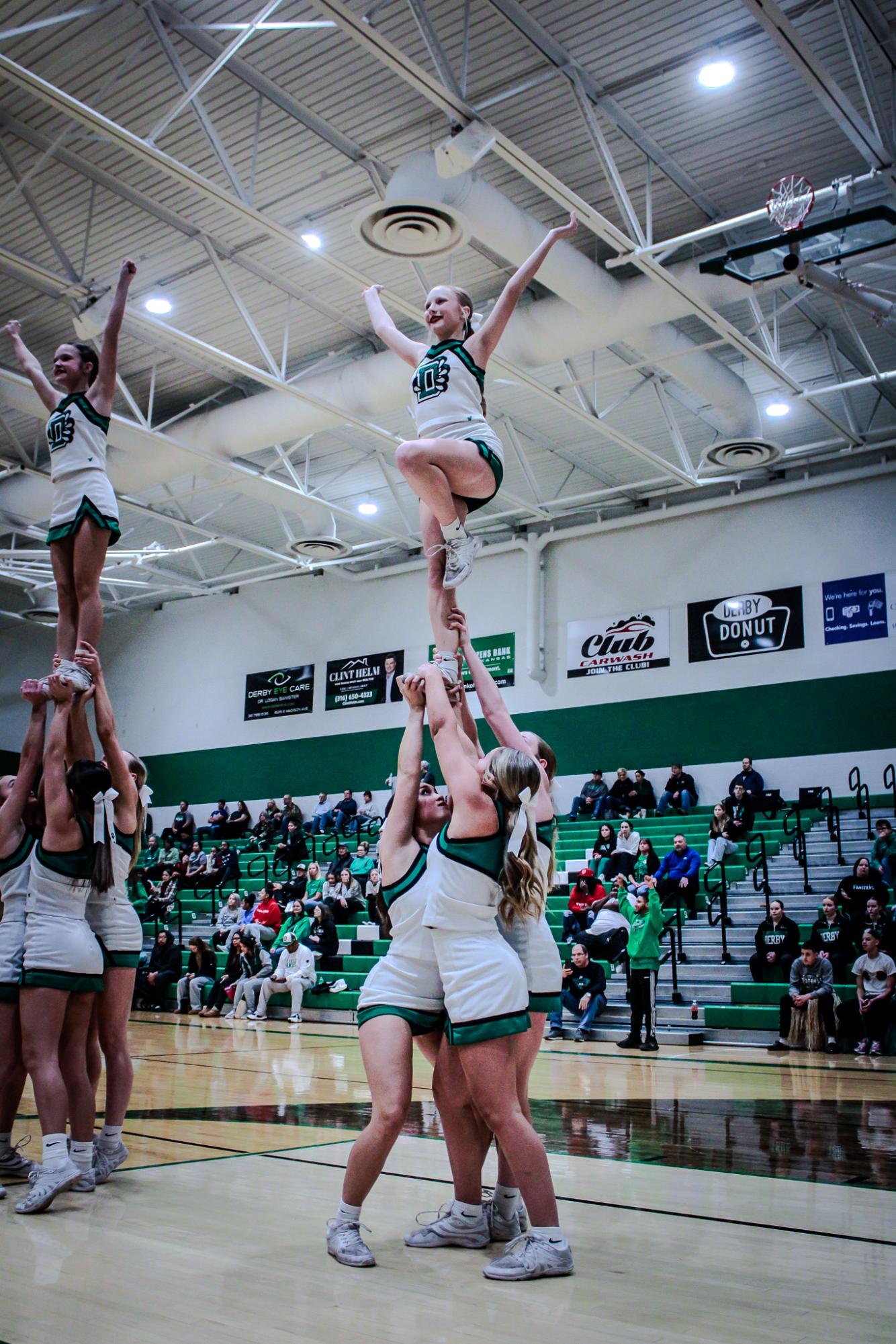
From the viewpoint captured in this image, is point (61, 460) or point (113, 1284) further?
point (61, 460)

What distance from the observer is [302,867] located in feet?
61.2

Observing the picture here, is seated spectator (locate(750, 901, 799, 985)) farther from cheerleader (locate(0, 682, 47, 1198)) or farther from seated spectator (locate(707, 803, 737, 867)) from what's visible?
cheerleader (locate(0, 682, 47, 1198))

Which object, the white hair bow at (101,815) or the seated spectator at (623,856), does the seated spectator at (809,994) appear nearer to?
the seated spectator at (623,856)

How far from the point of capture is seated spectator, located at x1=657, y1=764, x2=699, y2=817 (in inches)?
715

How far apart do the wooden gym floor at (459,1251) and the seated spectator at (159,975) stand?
9.42 m

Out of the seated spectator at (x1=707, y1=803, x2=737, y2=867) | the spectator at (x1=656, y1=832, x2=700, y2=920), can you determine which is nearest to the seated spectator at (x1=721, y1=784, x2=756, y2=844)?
the seated spectator at (x1=707, y1=803, x2=737, y2=867)

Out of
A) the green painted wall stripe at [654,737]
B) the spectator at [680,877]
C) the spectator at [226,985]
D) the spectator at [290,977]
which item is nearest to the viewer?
the spectator at [680,877]

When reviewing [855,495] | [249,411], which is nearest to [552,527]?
[855,495]

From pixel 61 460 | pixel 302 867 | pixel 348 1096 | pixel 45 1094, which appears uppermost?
pixel 61 460

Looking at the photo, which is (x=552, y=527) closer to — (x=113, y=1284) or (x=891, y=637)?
(x=891, y=637)

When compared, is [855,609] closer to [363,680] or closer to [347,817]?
[347,817]

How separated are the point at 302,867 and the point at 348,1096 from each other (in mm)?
11345

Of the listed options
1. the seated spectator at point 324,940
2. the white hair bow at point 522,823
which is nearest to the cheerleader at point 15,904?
the white hair bow at point 522,823

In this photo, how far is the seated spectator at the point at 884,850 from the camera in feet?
43.8
